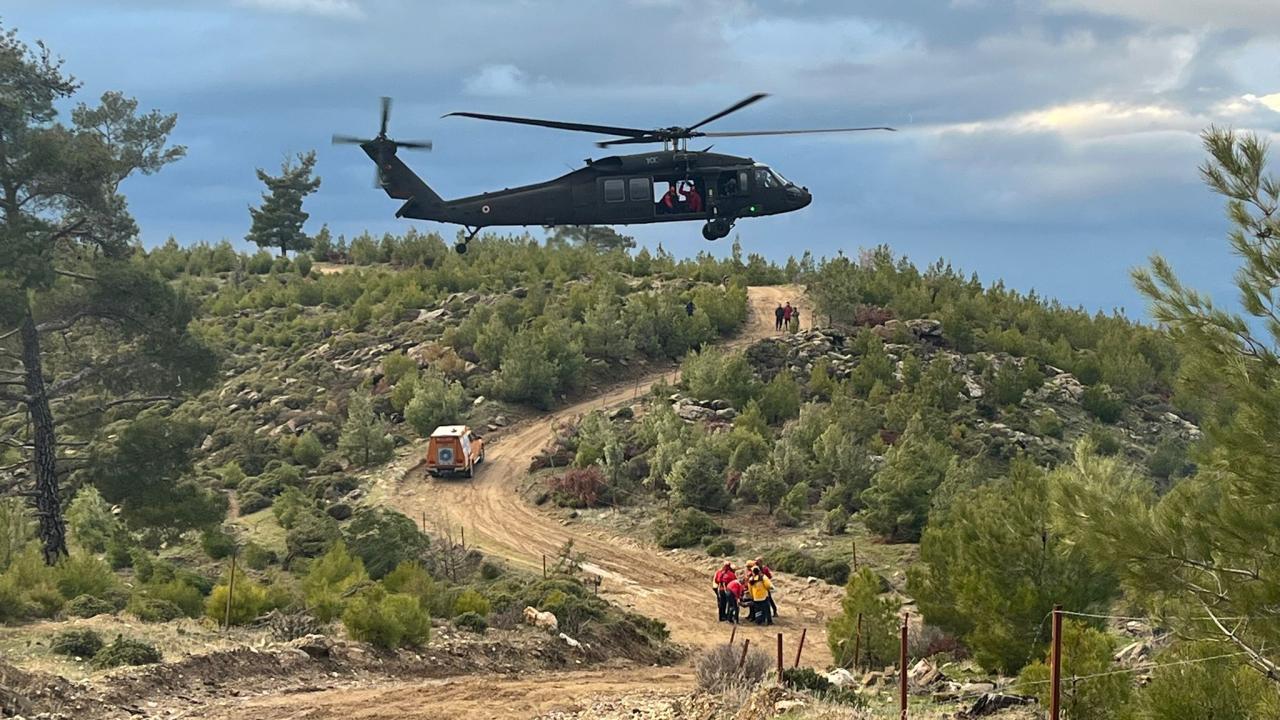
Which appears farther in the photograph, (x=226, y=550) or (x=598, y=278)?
(x=598, y=278)

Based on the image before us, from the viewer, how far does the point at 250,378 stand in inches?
2266

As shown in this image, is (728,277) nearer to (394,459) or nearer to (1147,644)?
(394,459)

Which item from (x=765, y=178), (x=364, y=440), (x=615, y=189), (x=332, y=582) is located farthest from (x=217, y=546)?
(x=765, y=178)

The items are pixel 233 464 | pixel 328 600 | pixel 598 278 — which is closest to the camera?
pixel 328 600

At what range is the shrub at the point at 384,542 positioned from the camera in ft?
101

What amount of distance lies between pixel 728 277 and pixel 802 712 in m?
52.9

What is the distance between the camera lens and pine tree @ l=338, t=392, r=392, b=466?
46688mm

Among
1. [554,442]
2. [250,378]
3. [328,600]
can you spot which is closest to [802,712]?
[328,600]

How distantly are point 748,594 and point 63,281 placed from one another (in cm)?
1658

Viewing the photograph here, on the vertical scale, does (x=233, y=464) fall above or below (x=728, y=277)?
below

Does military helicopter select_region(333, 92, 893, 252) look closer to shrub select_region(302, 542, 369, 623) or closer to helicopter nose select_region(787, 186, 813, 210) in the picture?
helicopter nose select_region(787, 186, 813, 210)

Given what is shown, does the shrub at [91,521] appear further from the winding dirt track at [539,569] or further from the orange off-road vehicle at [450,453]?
the orange off-road vehicle at [450,453]

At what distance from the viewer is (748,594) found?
27188mm

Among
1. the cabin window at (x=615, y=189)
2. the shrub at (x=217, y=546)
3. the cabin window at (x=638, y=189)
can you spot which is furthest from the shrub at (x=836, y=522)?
the shrub at (x=217, y=546)
